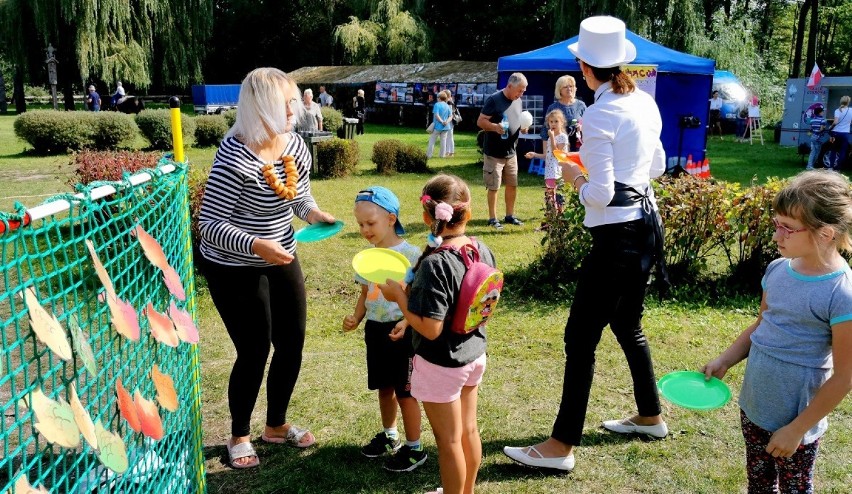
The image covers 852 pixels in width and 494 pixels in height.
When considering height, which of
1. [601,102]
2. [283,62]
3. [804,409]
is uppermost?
[283,62]

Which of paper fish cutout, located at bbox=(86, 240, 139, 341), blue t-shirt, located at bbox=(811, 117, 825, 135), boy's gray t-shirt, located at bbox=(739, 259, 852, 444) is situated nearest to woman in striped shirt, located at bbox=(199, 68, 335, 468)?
paper fish cutout, located at bbox=(86, 240, 139, 341)

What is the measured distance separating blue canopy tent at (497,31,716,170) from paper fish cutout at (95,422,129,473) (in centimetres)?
1167

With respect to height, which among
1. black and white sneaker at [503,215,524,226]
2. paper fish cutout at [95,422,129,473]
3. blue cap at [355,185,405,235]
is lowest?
black and white sneaker at [503,215,524,226]

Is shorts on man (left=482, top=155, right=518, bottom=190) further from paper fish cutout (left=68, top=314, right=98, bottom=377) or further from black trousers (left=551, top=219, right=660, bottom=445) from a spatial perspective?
paper fish cutout (left=68, top=314, right=98, bottom=377)

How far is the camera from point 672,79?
12.5 metres

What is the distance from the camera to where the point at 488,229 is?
333 inches

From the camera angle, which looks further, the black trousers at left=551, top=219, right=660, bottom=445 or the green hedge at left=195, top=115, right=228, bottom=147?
the green hedge at left=195, top=115, right=228, bottom=147

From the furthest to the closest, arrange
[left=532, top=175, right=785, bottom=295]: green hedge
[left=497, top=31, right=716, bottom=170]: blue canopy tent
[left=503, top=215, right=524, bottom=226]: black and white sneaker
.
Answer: [left=497, top=31, right=716, bottom=170]: blue canopy tent → [left=503, top=215, right=524, bottom=226]: black and white sneaker → [left=532, top=175, right=785, bottom=295]: green hedge

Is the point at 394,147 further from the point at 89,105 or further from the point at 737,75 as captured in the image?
the point at 89,105

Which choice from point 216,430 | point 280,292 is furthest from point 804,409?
point 216,430

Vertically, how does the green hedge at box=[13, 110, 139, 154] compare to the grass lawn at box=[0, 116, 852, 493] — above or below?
above

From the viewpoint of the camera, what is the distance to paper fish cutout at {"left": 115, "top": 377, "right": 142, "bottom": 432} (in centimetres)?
199

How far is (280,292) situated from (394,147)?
10.7 meters

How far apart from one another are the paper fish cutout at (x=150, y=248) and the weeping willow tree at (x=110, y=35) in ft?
79.9
